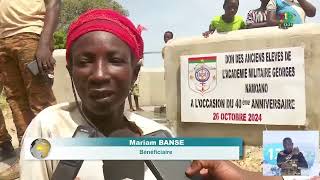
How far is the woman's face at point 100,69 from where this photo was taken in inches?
37.1

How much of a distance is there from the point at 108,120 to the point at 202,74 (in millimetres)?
3229

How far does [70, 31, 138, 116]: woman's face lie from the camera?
0.94 metres

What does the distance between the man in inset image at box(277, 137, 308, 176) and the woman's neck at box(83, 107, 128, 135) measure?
360mm

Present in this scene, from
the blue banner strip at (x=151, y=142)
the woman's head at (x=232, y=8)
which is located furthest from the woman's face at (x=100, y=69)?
the woman's head at (x=232, y=8)

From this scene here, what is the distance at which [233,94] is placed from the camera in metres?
4.02

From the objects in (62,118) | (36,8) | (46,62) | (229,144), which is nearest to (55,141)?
(62,118)

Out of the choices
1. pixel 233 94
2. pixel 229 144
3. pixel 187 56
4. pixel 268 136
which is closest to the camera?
pixel 229 144

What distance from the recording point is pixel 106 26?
0.97m

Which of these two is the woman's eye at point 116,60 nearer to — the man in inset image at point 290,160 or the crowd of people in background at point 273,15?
the man in inset image at point 290,160

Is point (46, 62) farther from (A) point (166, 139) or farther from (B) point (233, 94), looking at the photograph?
(B) point (233, 94)

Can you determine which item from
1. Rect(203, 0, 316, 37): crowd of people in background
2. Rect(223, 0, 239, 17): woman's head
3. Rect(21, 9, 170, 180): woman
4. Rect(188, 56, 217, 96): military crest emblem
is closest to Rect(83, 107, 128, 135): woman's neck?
Rect(21, 9, 170, 180): woman

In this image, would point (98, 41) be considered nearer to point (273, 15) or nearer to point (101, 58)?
point (101, 58)

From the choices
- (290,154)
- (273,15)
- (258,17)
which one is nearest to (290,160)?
(290,154)

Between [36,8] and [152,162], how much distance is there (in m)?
1.74
